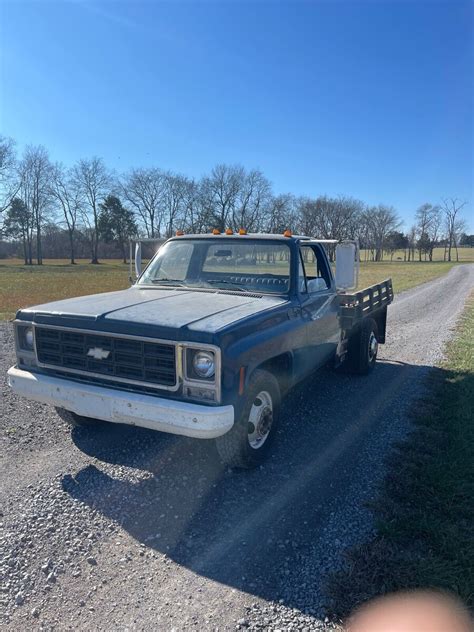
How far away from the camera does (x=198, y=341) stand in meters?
3.09

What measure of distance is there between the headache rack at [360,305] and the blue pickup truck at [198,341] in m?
0.36

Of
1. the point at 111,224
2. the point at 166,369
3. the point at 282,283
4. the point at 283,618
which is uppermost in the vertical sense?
the point at 111,224

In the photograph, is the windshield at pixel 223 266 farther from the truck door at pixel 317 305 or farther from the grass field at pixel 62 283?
the grass field at pixel 62 283

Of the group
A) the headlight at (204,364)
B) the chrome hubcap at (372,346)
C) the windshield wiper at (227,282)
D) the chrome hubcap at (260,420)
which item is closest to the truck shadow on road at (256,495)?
the chrome hubcap at (260,420)

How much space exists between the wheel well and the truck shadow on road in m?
0.64

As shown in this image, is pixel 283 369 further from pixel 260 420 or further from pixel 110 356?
pixel 110 356

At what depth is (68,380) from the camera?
12.0 feet

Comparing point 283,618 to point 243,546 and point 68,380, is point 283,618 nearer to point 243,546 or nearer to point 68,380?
point 243,546

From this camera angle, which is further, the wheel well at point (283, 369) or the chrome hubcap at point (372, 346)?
the chrome hubcap at point (372, 346)

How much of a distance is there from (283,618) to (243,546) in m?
0.59

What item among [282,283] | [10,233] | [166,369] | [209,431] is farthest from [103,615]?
[10,233]

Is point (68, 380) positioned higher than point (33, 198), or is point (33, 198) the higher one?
point (33, 198)

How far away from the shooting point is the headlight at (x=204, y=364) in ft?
10.2

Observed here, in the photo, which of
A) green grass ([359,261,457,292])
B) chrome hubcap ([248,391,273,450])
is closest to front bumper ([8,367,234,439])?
Answer: chrome hubcap ([248,391,273,450])
